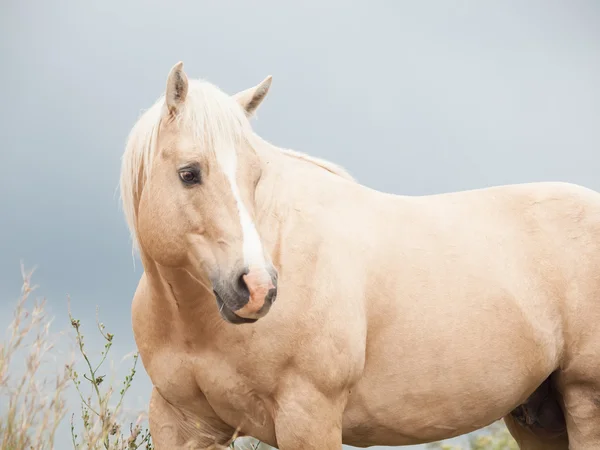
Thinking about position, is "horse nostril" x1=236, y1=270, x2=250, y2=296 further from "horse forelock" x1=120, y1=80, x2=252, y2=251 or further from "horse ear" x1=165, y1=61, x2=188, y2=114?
"horse ear" x1=165, y1=61, x2=188, y2=114

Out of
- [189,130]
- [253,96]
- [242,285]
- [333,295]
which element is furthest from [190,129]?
[333,295]

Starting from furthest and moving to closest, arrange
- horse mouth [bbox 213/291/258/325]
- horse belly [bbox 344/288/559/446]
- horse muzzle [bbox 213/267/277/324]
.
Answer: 1. horse belly [bbox 344/288/559/446]
2. horse mouth [bbox 213/291/258/325]
3. horse muzzle [bbox 213/267/277/324]

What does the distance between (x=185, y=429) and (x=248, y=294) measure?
1488 millimetres

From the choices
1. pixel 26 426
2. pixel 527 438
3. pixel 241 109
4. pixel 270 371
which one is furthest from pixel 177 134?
pixel 527 438

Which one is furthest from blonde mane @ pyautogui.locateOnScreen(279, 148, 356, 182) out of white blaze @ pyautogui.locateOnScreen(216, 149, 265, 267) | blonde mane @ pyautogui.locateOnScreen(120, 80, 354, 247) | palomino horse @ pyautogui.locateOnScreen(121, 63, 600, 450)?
white blaze @ pyautogui.locateOnScreen(216, 149, 265, 267)

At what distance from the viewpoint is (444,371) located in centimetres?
490

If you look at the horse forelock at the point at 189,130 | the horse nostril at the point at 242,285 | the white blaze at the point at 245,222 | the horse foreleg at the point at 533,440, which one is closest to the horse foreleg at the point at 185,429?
the horse forelock at the point at 189,130

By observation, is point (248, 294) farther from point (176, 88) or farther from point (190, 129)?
point (176, 88)

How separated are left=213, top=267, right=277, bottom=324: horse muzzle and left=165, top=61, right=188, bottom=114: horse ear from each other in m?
0.98

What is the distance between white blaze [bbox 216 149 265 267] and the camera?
3734mm

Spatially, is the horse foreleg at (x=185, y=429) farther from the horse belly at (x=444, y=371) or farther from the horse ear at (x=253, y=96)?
the horse ear at (x=253, y=96)

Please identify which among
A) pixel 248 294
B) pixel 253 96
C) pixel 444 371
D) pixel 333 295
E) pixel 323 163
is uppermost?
pixel 253 96

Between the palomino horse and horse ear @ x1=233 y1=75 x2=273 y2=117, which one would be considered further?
horse ear @ x1=233 y1=75 x2=273 y2=117

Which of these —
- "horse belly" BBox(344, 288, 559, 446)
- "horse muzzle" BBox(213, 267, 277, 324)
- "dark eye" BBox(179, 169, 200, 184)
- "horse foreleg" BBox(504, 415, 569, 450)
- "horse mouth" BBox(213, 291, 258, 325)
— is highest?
"dark eye" BBox(179, 169, 200, 184)
